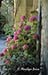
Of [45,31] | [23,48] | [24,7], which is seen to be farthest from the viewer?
[24,7]

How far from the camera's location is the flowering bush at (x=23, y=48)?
363 centimetres

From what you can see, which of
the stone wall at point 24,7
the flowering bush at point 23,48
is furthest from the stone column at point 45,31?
the stone wall at point 24,7

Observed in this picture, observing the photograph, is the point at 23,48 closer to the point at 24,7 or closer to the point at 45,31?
the point at 45,31

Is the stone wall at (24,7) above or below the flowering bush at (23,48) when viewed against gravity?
above

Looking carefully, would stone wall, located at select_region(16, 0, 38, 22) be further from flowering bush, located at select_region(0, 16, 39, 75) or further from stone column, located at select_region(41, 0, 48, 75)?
stone column, located at select_region(41, 0, 48, 75)

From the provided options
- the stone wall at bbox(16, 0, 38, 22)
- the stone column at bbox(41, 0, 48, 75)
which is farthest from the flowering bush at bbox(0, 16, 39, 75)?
the stone wall at bbox(16, 0, 38, 22)

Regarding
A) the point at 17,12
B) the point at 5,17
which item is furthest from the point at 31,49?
the point at 5,17

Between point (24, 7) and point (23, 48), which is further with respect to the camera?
point (24, 7)

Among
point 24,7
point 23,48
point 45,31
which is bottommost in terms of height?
point 23,48

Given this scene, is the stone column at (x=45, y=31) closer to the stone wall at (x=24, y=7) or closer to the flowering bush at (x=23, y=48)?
the flowering bush at (x=23, y=48)

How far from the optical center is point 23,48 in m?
3.73

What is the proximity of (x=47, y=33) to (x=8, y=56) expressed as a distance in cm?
63

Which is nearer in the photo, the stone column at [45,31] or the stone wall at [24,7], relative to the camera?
the stone column at [45,31]

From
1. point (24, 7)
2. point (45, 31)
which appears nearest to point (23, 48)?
point (45, 31)
